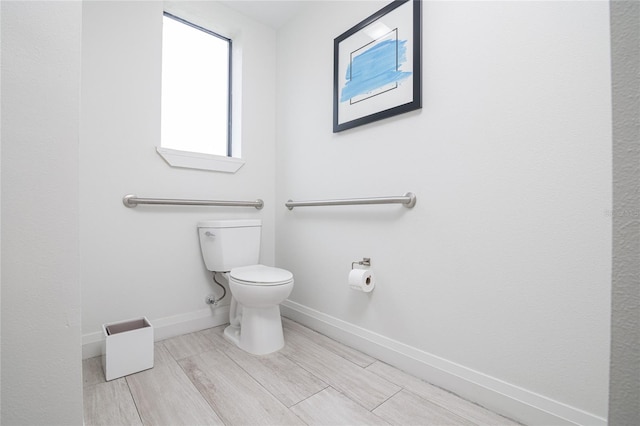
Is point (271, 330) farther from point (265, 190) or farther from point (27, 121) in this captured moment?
point (27, 121)

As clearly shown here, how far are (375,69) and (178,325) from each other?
1743 mm

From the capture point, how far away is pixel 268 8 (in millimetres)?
1850

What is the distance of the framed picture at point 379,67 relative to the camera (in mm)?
1244

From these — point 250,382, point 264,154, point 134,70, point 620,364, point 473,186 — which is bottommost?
point 250,382

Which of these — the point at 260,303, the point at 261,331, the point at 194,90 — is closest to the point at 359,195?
the point at 260,303

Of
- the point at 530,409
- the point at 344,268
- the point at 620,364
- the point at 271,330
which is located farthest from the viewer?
the point at 344,268

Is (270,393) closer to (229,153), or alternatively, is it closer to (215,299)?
(215,299)

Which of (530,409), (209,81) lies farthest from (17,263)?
(209,81)

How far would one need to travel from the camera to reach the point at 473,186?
108 cm

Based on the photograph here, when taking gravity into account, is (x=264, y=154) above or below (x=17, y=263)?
above

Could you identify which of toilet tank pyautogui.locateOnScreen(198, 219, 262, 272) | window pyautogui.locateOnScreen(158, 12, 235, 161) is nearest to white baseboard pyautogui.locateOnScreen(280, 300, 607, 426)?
toilet tank pyautogui.locateOnScreen(198, 219, 262, 272)

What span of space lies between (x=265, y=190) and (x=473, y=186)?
53.0 inches

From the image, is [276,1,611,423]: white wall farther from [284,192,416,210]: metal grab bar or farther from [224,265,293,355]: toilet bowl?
[224,265,293,355]: toilet bowl

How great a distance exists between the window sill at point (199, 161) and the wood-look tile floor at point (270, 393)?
1011 mm
